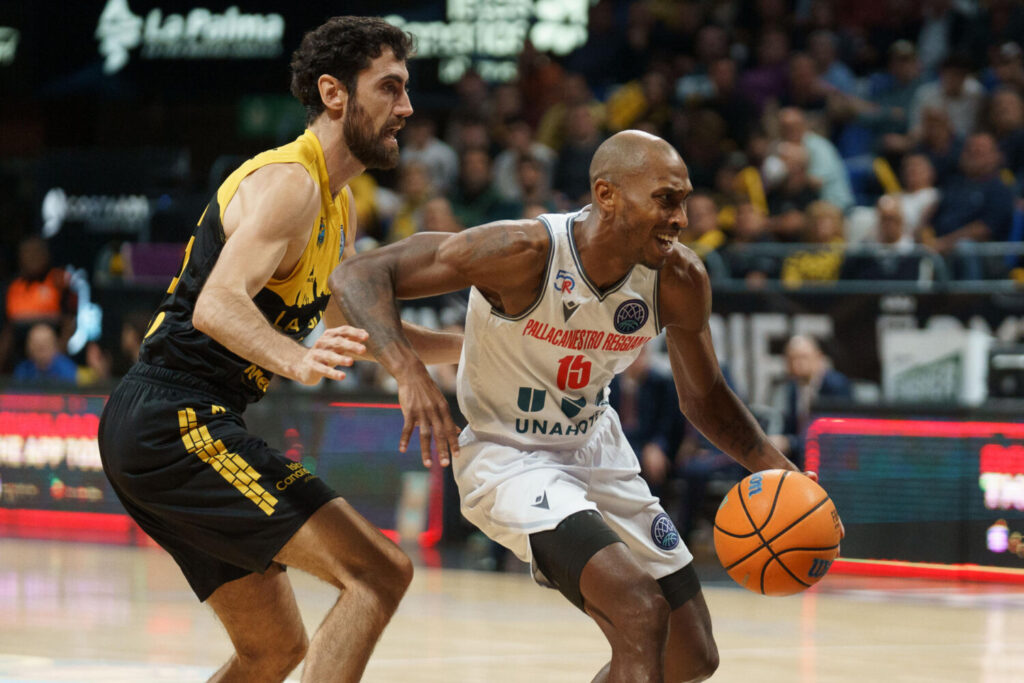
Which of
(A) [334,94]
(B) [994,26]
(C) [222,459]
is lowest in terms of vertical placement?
(C) [222,459]

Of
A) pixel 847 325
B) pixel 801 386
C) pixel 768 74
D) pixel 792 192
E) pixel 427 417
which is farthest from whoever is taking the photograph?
pixel 768 74

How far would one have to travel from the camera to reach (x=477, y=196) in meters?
12.8

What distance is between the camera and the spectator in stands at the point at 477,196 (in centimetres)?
1252

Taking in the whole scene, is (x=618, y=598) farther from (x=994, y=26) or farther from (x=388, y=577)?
(x=994, y=26)

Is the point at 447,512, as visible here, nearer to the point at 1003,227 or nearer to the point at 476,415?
the point at 1003,227

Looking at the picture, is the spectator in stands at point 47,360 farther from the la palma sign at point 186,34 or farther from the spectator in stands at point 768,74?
the spectator in stands at point 768,74

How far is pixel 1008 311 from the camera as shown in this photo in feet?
31.7

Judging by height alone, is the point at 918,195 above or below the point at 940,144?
below

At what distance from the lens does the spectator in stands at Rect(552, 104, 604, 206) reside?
12.4 meters

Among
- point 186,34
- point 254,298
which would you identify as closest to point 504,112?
point 186,34

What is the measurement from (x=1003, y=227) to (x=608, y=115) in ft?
13.3

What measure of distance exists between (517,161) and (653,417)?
3637 mm

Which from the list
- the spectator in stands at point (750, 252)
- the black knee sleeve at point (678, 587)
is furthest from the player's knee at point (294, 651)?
the spectator in stands at point (750, 252)

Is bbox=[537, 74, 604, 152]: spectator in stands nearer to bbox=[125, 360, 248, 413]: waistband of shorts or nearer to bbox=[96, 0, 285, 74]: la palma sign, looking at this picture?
bbox=[96, 0, 285, 74]: la palma sign
